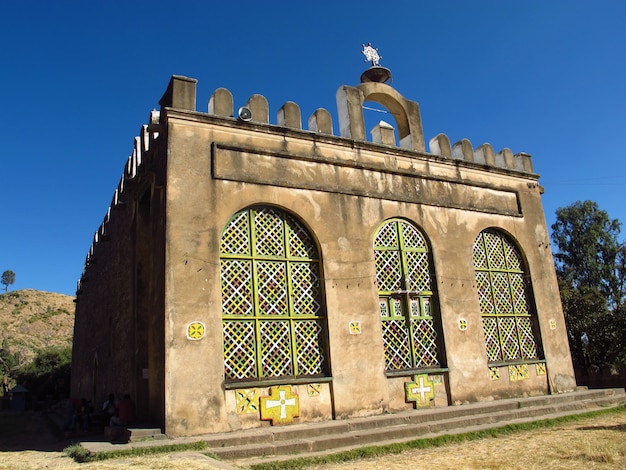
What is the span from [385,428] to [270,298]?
283 centimetres

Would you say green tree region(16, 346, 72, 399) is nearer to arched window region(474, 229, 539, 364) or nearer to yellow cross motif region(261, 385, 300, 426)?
yellow cross motif region(261, 385, 300, 426)

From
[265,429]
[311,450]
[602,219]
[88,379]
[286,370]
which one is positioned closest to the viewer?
[311,450]

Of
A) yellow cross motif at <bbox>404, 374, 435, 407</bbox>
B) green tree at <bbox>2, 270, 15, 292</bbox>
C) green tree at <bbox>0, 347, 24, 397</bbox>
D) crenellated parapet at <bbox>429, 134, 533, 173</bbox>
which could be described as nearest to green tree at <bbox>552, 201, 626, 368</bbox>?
crenellated parapet at <bbox>429, 134, 533, 173</bbox>

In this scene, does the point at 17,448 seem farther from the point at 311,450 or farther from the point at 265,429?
the point at 311,450

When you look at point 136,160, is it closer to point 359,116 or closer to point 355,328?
point 359,116

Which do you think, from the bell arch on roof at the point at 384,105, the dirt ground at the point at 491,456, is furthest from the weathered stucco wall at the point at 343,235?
the dirt ground at the point at 491,456

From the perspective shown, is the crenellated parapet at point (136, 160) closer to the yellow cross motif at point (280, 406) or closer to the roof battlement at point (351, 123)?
the roof battlement at point (351, 123)

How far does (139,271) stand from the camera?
34.0ft

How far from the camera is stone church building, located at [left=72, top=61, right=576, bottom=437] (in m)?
8.38

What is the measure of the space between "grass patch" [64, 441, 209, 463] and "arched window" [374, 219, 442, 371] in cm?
419

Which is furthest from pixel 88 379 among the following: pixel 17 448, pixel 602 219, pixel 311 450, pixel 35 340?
pixel 35 340

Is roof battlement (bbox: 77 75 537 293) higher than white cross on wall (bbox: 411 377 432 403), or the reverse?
roof battlement (bbox: 77 75 537 293)

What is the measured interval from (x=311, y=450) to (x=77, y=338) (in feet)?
51.2

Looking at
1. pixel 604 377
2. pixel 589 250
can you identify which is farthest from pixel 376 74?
pixel 589 250
